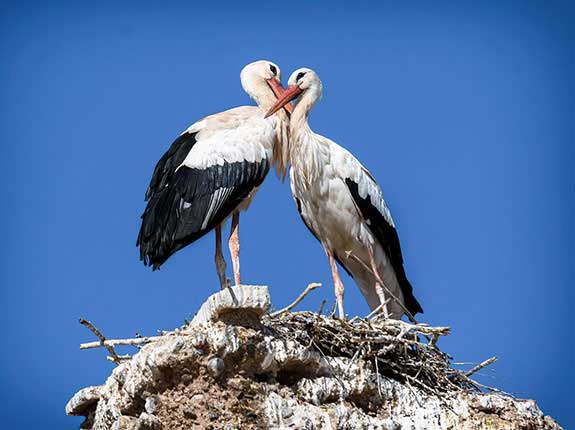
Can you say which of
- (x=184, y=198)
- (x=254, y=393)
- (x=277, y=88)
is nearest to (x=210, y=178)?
(x=184, y=198)

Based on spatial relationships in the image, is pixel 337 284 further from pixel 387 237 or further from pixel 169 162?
pixel 169 162

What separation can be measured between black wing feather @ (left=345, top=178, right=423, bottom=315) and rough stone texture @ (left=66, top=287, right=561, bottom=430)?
2619 mm

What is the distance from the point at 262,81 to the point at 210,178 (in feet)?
4.79

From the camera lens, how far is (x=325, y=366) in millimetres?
7258

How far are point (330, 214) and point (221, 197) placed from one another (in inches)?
55.7

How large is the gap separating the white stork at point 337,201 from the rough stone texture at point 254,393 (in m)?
2.19

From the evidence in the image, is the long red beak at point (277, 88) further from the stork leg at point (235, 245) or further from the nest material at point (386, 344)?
the nest material at point (386, 344)

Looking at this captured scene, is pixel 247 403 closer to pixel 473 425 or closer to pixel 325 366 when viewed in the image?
pixel 325 366

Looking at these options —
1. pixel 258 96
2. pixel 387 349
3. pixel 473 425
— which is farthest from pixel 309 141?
pixel 473 425

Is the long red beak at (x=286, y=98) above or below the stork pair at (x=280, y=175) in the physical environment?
above

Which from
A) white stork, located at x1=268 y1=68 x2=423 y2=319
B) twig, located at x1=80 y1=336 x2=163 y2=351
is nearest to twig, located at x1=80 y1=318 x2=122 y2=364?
twig, located at x1=80 y1=336 x2=163 y2=351

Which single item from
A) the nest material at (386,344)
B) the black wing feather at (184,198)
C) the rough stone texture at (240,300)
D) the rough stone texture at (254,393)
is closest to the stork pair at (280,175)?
the black wing feather at (184,198)

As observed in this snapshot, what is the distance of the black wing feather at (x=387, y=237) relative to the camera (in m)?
9.86

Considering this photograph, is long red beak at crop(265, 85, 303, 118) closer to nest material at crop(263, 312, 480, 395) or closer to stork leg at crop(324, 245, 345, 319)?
stork leg at crop(324, 245, 345, 319)
